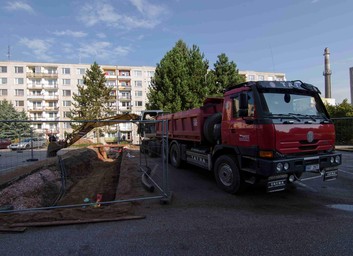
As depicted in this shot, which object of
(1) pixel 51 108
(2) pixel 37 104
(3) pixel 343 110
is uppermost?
(2) pixel 37 104

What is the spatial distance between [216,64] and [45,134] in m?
21.0

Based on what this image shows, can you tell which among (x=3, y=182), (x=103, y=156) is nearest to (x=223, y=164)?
(x=3, y=182)

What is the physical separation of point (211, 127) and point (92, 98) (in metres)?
32.5

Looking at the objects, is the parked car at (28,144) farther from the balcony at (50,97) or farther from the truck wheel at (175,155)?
the balcony at (50,97)

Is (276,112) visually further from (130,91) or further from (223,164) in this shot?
(130,91)

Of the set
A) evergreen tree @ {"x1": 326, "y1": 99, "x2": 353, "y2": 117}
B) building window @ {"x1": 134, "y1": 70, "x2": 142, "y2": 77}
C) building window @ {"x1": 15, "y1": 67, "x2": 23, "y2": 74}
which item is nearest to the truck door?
evergreen tree @ {"x1": 326, "y1": 99, "x2": 353, "y2": 117}

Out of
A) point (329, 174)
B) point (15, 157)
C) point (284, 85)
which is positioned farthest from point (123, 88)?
point (329, 174)

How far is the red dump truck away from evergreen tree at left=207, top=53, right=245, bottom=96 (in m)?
19.8

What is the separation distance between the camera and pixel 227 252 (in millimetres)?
3352

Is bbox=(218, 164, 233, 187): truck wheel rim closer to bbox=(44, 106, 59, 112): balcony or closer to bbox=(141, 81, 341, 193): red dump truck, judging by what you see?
bbox=(141, 81, 341, 193): red dump truck

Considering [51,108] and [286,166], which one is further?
[51,108]

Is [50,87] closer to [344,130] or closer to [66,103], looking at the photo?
[66,103]

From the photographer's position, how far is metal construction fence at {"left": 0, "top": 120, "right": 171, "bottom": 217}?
19.6 ft

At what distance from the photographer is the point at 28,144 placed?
8.02 metres
